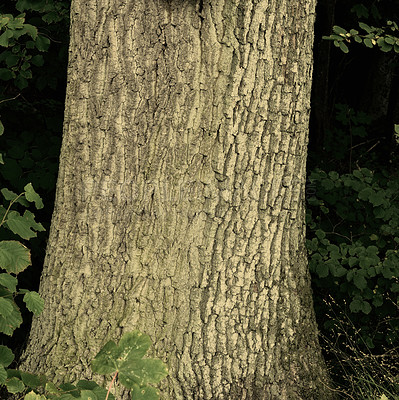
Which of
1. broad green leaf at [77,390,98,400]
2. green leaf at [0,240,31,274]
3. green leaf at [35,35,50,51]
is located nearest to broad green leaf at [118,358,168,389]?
broad green leaf at [77,390,98,400]

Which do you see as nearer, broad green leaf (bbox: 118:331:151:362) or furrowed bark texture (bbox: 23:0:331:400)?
broad green leaf (bbox: 118:331:151:362)

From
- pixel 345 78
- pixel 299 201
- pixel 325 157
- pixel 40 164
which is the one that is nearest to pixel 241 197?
pixel 299 201

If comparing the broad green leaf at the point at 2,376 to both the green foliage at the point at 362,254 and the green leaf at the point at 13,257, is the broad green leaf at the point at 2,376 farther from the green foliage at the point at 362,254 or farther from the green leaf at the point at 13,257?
the green foliage at the point at 362,254

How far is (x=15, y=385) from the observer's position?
2143mm

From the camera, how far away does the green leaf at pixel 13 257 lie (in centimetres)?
232

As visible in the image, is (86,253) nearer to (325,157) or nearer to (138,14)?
(138,14)

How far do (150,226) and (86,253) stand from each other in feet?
1.06

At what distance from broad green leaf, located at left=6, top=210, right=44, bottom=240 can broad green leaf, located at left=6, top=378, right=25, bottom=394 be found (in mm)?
597

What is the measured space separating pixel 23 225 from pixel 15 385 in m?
0.69

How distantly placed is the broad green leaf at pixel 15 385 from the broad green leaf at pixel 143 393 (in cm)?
62

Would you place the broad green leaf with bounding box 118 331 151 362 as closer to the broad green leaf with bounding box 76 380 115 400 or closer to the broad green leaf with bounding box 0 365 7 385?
the broad green leaf with bounding box 76 380 115 400

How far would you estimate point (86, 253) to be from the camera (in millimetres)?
2410

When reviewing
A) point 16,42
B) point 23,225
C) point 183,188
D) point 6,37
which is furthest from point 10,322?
point 16,42

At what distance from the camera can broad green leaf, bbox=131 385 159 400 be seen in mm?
1755
